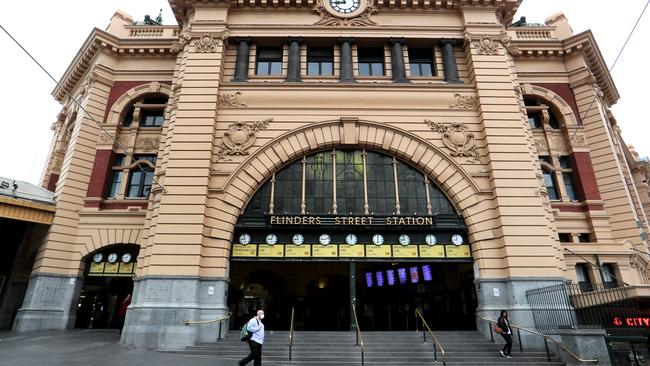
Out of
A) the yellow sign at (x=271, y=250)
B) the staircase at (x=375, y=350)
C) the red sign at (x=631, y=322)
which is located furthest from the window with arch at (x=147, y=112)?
the red sign at (x=631, y=322)

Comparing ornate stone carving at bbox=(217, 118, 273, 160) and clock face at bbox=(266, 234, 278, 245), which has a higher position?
ornate stone carving at bbox=(217, 118, 273, 160)

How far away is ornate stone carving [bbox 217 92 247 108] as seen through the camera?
21.7 meters

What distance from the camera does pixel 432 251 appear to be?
19.7 meters

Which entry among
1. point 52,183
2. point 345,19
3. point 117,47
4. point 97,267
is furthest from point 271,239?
point 52,183

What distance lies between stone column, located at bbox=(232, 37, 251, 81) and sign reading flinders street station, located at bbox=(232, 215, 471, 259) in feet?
29.4

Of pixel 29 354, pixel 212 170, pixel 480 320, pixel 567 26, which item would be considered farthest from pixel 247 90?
pixel 567 26

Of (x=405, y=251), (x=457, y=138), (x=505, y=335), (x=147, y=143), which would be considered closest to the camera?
(x=505, y=335)

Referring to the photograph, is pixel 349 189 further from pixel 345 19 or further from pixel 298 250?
pixel 345 19

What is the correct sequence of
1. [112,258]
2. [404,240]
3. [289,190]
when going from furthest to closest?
[112,258]
[289,190]
[404,240]

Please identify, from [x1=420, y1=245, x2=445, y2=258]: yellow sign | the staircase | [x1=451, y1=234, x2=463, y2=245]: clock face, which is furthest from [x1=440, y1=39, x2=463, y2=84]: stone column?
the staircase

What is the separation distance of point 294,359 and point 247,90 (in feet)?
48.3

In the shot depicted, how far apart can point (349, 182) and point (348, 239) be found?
128 inches

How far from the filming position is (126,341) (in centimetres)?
1658

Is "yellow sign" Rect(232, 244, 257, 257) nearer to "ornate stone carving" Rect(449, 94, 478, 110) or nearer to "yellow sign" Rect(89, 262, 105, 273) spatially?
"yellow sign" Rect(89, 262, 105, 273)
